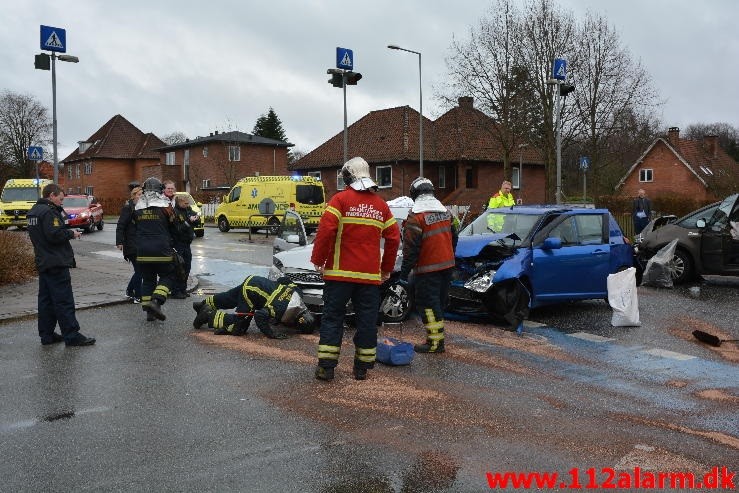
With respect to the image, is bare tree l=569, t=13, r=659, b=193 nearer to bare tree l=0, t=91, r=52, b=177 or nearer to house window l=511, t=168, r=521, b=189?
house window l=511, t=168, r=521, b=189

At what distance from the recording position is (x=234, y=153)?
219 ft

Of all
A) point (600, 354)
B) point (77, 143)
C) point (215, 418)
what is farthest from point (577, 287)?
point (77, 143)

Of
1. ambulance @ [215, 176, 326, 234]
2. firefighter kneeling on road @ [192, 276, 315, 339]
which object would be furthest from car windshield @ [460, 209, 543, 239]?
ambulance @ [215, 176, 326, 234]

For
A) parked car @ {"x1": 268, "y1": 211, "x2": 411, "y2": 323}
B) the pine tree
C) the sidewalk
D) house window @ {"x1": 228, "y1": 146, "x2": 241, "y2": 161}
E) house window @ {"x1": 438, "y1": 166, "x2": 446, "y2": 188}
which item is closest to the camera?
parked car @ {"x1": 268, "y1": 211, "x2": 411, "y2": 323}

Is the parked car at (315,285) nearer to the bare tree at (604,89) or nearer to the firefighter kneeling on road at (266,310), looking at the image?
the firefighter kneeling on road at (266,310)

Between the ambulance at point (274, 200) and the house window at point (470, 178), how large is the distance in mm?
18737

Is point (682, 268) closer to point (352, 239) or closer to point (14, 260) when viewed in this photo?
point (352, 239)

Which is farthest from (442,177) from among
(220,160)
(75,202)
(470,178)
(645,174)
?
(220,160)

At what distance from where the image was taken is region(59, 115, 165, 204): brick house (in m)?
78.8

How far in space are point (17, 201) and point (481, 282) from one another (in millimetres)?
26184

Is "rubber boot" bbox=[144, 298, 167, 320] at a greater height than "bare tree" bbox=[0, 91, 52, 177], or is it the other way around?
"bare tree" bbox=[0, 91, 52, 177]

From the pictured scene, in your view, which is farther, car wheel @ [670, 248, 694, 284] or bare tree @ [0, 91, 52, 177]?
bare tree @ [0, 91, 52, 177]

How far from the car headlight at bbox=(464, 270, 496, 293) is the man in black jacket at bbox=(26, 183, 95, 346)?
15.1 ft

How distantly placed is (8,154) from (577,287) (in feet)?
245
